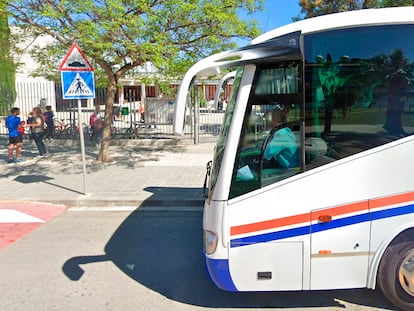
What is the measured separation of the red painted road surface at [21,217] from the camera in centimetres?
476

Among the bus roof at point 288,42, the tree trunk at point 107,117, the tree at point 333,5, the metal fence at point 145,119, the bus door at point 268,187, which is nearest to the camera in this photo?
the bus roof at point 288,42

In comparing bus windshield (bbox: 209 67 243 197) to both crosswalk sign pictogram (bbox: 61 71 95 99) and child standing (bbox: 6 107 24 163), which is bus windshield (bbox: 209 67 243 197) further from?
child standing (bbox: 6 107 24 163)

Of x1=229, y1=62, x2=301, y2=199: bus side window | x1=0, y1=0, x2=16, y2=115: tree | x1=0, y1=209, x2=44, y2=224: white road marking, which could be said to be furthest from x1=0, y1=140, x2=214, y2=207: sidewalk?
x1=229, y1=62, x2=301, y2=199: bus side window

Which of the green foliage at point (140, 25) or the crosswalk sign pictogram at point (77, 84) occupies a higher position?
the green foliage at point (140, 25)

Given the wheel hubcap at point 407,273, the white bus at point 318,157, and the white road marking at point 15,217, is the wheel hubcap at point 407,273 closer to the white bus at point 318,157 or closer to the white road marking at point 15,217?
the white bus at point 318,157

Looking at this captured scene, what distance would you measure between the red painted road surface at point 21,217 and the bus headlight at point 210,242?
324cm

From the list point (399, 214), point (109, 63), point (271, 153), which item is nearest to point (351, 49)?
point (271, 153)

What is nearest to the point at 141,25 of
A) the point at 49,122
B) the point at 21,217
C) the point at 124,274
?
the point at 21,217

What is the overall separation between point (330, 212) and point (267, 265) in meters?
0.66

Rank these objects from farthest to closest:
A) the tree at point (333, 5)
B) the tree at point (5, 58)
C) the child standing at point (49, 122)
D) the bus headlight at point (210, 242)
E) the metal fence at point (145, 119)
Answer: the metal fence at point (145, 119)
the child standing at point (49, 122)
the tree at point (333, 5)
the tree at point (5, 58)
the bus headlight at point (210, 242)

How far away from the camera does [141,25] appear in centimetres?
625

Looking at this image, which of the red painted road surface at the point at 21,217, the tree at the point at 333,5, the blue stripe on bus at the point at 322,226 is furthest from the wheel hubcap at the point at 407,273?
the tree at the point at 333,5

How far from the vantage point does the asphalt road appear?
298 centimetres

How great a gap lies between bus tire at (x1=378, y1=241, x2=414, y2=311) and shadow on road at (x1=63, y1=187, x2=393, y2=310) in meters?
0.19
